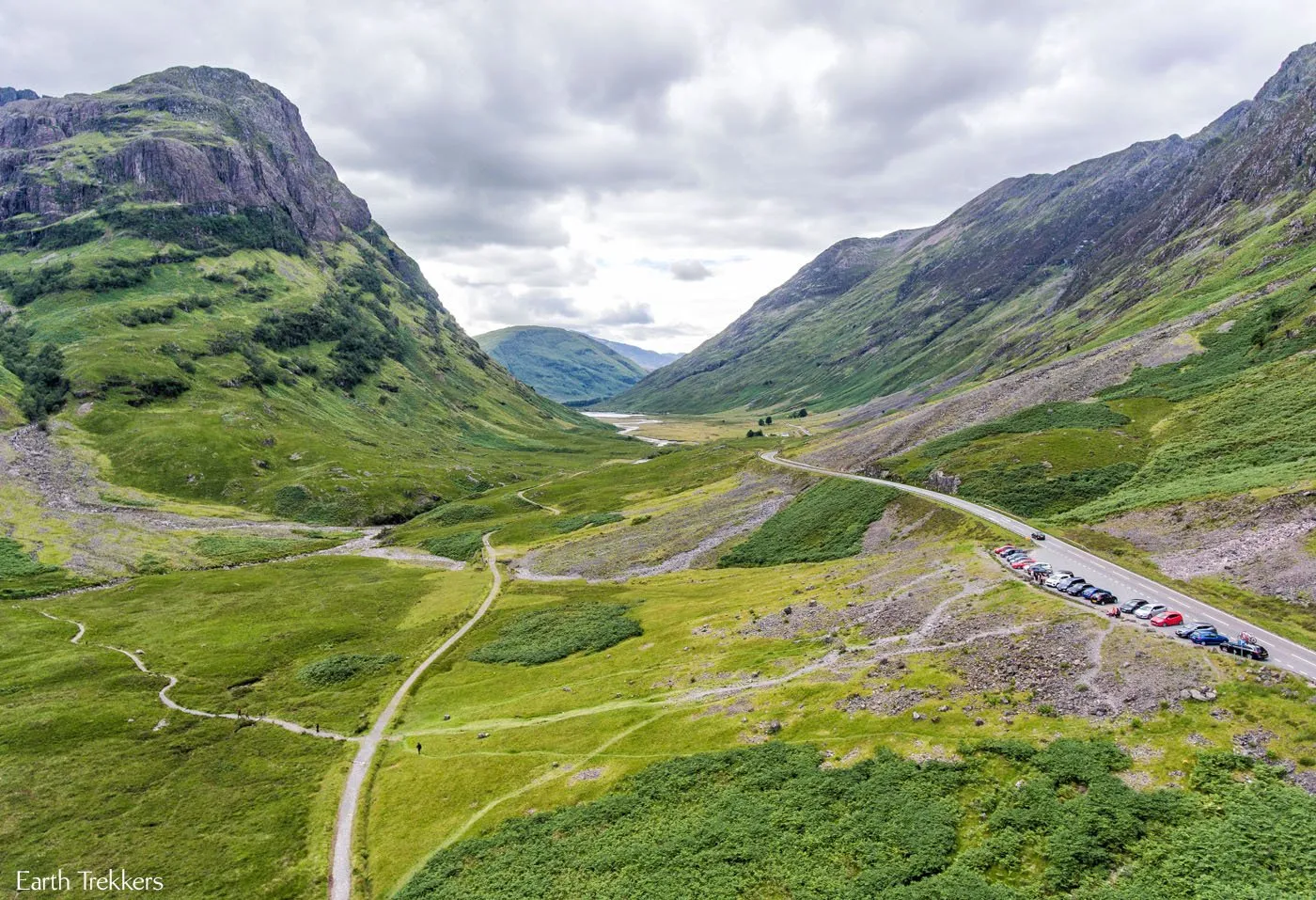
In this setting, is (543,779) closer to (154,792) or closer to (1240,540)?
(154,792)

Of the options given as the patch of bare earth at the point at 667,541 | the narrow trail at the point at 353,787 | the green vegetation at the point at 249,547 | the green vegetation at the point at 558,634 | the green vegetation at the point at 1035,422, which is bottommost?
the narrow trail at the point at 353,787

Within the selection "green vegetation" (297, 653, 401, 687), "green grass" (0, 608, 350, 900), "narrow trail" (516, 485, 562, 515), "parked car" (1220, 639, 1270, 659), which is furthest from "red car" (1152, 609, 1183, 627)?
"narrow trail" (516, 485, 562, 515)

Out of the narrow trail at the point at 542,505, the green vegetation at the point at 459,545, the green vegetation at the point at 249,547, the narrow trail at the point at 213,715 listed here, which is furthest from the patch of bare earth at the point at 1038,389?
the green vegetation at the point at 249,547

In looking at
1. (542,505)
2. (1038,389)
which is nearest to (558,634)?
(1038,389)

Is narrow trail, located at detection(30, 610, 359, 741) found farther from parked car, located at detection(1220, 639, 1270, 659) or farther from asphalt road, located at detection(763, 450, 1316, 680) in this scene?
asphalt road, located at detection(763, 450, 1316, 680)

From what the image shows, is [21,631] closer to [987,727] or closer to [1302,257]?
[987,727]

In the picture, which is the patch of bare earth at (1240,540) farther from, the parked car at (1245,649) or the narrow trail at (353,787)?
the narrow trail at (353,787)
